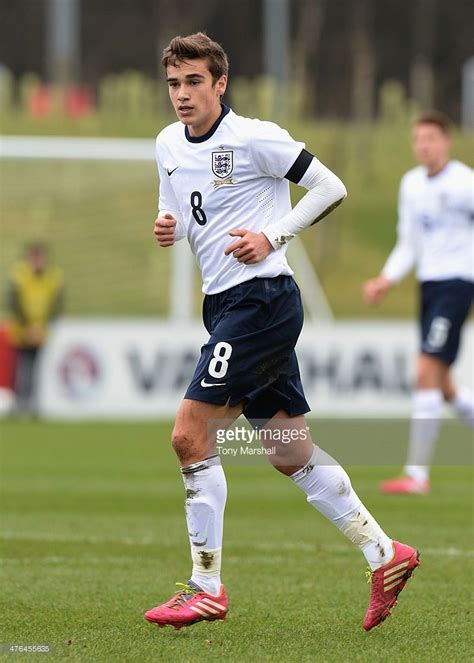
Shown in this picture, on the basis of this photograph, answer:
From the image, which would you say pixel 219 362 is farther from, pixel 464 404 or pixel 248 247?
pixel 464 404

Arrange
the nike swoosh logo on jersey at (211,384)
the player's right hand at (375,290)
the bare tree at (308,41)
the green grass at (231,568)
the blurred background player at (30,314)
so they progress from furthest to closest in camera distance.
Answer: the bare tree at (308,41) → the blurred background player at (30,314) → the player's right hand at (375,290) → the nike swoosh logo on jersey at (211,384) → the green grass at (231,568)

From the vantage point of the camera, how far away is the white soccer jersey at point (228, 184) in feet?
19.1

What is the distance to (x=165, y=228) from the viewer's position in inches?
232

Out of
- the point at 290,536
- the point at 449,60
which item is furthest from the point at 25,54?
the point at 290,536

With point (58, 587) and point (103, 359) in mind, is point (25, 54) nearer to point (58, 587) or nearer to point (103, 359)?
point (103, 359)

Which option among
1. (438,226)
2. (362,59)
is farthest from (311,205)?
(362,59)

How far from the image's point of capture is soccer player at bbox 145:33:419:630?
5734 millimetres

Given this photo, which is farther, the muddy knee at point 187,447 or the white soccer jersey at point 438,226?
the white soccer jersey at point 438,226

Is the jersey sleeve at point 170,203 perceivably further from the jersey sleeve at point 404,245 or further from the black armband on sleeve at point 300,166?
the jersey sleeve at point 404,245

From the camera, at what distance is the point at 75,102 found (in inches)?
1133

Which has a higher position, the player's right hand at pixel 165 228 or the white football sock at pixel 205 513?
the player's right hand at pixel 165 228

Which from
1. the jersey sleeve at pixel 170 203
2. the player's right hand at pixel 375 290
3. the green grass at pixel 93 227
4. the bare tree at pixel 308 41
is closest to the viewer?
the jersey sleeve at pixel 170 203

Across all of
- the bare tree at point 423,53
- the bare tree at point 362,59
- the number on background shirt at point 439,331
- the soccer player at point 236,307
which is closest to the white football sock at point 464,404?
the number on background shirt at point 439,331

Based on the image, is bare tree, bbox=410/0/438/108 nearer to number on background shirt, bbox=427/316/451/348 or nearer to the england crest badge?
number on background shirt, bbox=427/316/451/348
